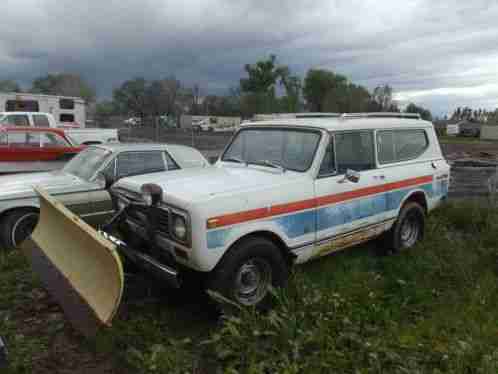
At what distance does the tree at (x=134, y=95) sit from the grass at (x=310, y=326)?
67.9 m

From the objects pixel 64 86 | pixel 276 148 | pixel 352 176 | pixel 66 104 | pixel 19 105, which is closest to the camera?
pixel 352 176

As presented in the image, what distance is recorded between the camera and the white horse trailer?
21.0 meters

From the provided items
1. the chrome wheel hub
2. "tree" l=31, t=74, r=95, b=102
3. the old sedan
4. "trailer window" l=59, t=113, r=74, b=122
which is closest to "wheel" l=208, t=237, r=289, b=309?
the chrome wheel hub

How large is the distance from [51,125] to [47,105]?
26.2 feet

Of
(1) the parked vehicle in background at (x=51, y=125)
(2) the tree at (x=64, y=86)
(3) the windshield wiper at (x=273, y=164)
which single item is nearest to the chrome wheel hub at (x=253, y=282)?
(3) the windshield wiper at (x=273, y=164)

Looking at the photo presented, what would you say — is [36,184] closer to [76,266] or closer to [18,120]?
[76,266]

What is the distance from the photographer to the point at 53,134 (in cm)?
1043

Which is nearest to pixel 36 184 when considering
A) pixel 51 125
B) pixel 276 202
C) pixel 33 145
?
pixel 276 202

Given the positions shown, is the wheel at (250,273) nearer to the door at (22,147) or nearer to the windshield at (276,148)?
the windshield at (276,148)

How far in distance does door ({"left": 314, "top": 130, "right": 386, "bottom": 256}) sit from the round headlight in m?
1.49

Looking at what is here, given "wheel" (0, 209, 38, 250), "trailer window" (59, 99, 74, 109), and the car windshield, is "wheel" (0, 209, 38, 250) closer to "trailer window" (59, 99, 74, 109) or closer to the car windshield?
the car windshield

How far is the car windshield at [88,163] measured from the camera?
5848mm

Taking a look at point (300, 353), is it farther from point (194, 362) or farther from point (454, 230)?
point (454, 230)

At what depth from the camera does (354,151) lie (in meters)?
4.60
